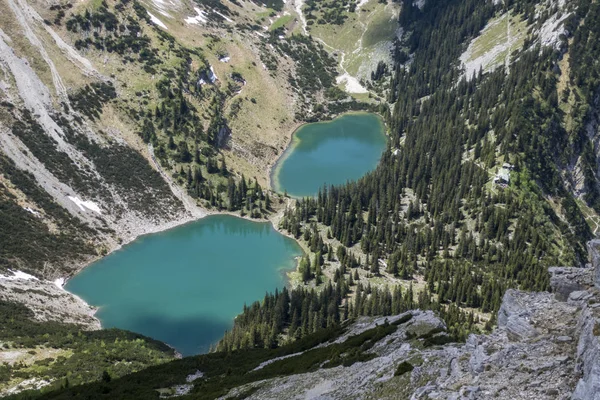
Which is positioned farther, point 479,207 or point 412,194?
point 412,194

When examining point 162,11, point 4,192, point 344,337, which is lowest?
point 344,337

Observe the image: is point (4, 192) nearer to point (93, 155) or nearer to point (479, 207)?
point (93, 155)

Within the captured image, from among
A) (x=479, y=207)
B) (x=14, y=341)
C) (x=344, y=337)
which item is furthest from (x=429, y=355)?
(x=479, y=207)

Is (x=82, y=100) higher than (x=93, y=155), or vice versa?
(x=82, y=100)

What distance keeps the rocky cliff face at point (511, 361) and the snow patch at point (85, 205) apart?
9527 cm

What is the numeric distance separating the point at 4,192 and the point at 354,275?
70.2m

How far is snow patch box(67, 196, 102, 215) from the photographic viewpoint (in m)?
126

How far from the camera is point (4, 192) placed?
382 feet

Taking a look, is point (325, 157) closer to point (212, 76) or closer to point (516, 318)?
point (212, 76)

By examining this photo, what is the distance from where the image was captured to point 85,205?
128 metres

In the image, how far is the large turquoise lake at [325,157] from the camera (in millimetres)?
160000

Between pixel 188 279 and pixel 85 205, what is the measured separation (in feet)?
109

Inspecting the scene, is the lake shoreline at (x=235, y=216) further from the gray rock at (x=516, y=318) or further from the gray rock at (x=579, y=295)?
the gray rock at (x=579, y=295)

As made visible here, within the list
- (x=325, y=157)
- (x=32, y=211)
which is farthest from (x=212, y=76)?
(x=32, y=211)
